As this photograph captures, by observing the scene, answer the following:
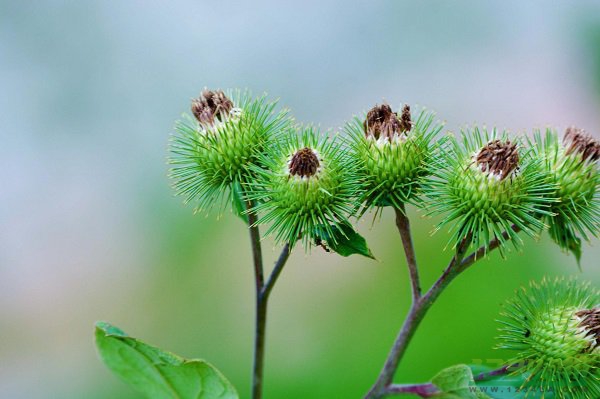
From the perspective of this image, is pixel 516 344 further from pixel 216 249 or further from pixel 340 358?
pixel 216 249

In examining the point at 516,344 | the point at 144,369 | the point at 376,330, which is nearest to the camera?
the point at 144,369

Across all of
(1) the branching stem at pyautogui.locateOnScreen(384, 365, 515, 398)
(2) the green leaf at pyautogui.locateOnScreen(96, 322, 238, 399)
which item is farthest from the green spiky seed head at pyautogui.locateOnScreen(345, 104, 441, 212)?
(2) the green leaf at pyautogui.locateOnScreen(96, 322, 238, 399)

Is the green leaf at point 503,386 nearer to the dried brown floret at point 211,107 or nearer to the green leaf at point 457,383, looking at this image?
the green leaf at point 457,383

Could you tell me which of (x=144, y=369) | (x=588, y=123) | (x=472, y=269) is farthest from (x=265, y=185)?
(x=588, y=123)

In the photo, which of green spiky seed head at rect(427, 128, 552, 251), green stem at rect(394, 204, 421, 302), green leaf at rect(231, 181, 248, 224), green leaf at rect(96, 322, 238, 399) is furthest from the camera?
green leaf at rect(231, 181, 248, 224)

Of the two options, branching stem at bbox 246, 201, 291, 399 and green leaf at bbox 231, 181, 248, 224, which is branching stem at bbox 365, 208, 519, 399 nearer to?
branching stem at bbox 246, 201, 291, 399

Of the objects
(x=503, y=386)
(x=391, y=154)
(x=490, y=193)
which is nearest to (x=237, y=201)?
(x=391, y=154)
